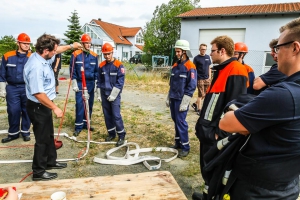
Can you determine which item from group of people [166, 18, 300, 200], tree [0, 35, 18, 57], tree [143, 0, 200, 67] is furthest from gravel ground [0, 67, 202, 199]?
tree [143, 0, 200, 67]

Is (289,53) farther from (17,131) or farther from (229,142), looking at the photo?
(17,131)

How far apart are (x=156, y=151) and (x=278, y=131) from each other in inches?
130

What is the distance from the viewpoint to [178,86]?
4.01 m

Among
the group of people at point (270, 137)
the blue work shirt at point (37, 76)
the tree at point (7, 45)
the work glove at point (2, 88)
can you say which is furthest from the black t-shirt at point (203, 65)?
the tree at point (7, 45)

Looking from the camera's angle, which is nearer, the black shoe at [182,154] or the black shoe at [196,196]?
the black shoe at [196,196]

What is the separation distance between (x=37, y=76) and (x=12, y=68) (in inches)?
77.3

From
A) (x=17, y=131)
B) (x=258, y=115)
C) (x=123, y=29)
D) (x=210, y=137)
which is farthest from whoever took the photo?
(x=123, y=29)

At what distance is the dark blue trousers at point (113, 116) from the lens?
4.47 metres

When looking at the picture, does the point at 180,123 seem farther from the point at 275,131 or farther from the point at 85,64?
the point at 275,131

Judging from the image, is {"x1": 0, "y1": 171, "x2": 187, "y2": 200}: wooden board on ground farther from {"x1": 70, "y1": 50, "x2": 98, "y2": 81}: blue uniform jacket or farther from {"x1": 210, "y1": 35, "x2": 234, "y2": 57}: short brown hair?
{"x1": 70, "y1": 50, "x2": 98, "y2": 81}: blue uniform jacket

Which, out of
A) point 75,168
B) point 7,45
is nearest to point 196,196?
point 75,168

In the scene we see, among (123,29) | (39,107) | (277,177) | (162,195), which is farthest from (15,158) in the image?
(123,29)

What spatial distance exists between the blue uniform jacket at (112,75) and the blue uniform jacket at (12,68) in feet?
5.06

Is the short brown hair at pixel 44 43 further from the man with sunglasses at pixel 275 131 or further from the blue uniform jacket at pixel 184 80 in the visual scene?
the man with sunglasses at pixel 275 131
